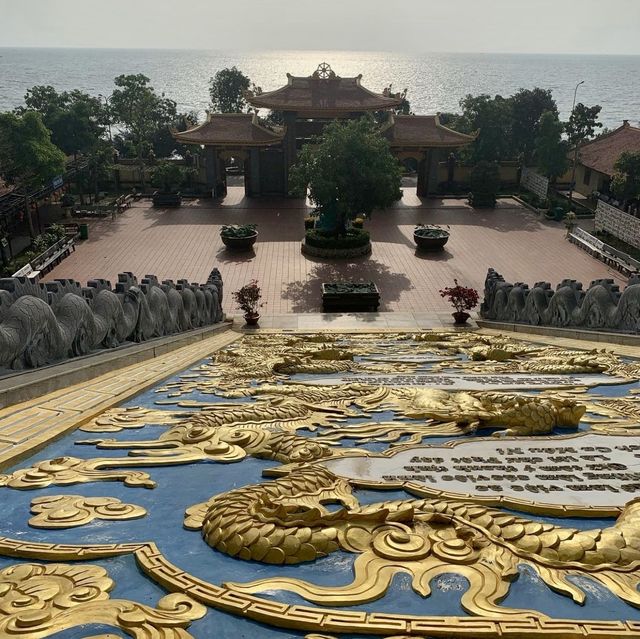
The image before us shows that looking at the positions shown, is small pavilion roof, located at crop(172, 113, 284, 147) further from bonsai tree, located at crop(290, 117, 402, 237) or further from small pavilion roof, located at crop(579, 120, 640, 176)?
small pavilion roof, located at crop(579, 120, 640, 176)

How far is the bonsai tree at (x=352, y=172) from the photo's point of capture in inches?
1032

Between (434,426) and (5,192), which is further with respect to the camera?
(5,192)

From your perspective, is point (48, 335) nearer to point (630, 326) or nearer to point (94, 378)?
point (94, 378)

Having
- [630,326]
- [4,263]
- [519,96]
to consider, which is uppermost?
[519,96]

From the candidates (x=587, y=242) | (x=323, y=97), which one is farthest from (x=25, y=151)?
(x=587, y=242)

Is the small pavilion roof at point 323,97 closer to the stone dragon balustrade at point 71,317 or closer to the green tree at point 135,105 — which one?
the green tree at point 135,105

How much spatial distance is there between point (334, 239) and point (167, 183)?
15.1 meters

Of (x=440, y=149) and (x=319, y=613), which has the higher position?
(x=440, y=149)

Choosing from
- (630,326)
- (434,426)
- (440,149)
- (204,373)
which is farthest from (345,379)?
(440,149)

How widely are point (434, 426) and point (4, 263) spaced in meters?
25.1

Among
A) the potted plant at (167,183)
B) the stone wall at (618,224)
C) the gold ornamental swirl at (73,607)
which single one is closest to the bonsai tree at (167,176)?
the potted plant at (167,183)

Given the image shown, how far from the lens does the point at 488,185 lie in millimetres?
38125

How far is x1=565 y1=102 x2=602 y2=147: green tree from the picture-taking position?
1582 inches

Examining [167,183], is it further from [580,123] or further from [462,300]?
[580,123]
